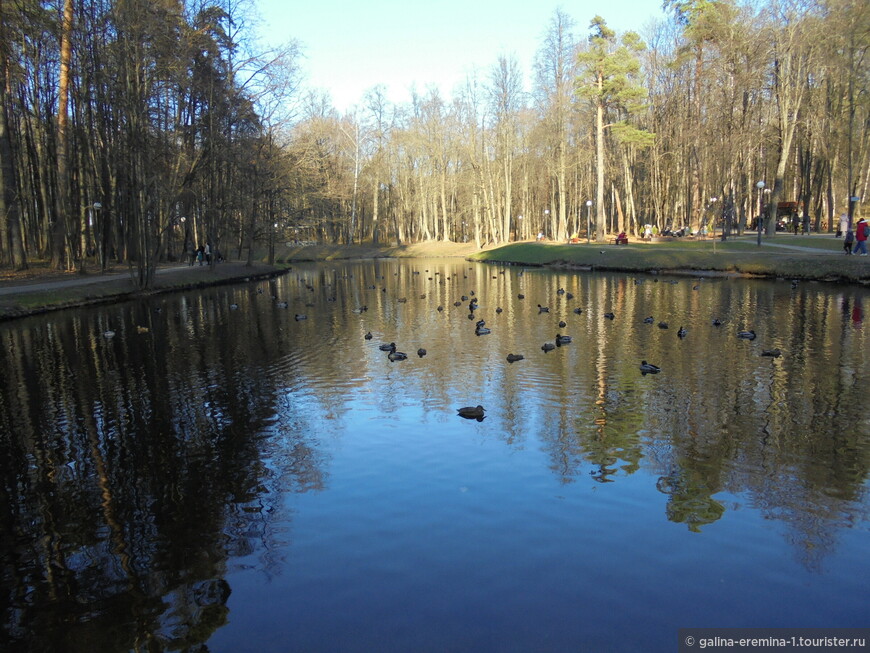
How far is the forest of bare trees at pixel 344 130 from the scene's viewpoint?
2897 cm

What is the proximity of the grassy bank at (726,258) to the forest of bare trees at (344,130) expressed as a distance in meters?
3.55

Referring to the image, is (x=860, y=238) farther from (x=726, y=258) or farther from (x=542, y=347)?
(x=542, y=347)

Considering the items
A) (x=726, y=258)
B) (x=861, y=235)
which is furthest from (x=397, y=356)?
(x=861, y=235)

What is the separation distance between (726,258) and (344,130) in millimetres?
52476

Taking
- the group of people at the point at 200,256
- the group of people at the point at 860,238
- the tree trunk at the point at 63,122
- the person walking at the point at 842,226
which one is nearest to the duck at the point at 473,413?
the group of people at the point at 860,238

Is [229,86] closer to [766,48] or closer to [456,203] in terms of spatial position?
[766,48]

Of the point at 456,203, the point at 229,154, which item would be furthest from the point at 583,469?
the point at 456,203

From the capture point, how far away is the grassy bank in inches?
1118

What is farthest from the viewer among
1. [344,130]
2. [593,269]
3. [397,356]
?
[344,130]

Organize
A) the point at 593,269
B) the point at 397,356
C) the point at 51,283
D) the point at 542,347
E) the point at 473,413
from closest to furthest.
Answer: the point at 473,413 < the point at 397,356 < the point at 542,347 < the point at 51,283 < the point at 593,269

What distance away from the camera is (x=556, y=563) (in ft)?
18.8

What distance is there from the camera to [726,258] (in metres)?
33.5

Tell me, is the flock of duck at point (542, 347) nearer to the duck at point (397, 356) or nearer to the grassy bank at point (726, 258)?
the duck at point (397, 356)

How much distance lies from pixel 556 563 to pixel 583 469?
2.33 m
